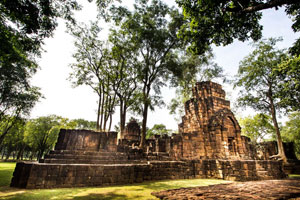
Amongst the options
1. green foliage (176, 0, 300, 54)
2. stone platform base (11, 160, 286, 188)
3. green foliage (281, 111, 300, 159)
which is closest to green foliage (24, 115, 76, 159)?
stone platform base (11, 160, 286, 188)

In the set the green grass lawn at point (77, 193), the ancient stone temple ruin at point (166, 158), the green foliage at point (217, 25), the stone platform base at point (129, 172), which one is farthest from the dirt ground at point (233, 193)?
the green foliage at point (217, 25)

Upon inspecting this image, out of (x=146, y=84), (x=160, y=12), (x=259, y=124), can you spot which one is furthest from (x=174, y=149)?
(x=259, y=124)

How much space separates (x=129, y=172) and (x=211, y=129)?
9131 mm

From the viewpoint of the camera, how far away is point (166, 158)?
11867 mm

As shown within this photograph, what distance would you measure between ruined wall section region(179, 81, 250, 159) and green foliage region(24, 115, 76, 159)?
85.2 feet

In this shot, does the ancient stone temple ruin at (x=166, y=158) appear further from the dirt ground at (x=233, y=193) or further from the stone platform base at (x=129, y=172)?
the dirt ground at (x=233, y=193)

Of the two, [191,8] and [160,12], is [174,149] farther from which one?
[160,12]

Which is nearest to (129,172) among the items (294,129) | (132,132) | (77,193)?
(77,193)

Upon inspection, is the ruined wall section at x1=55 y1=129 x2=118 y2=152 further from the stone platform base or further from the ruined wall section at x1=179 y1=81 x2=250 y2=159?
the ruined wall section at x1=179 y1=81 x2=250 y2=159

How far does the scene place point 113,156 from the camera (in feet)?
31.6

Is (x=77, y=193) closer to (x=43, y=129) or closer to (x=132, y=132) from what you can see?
(x=132, y=132)

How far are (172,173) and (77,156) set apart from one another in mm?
5743

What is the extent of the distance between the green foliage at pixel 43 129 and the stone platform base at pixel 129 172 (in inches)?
1071

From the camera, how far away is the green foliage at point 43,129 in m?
31.3
